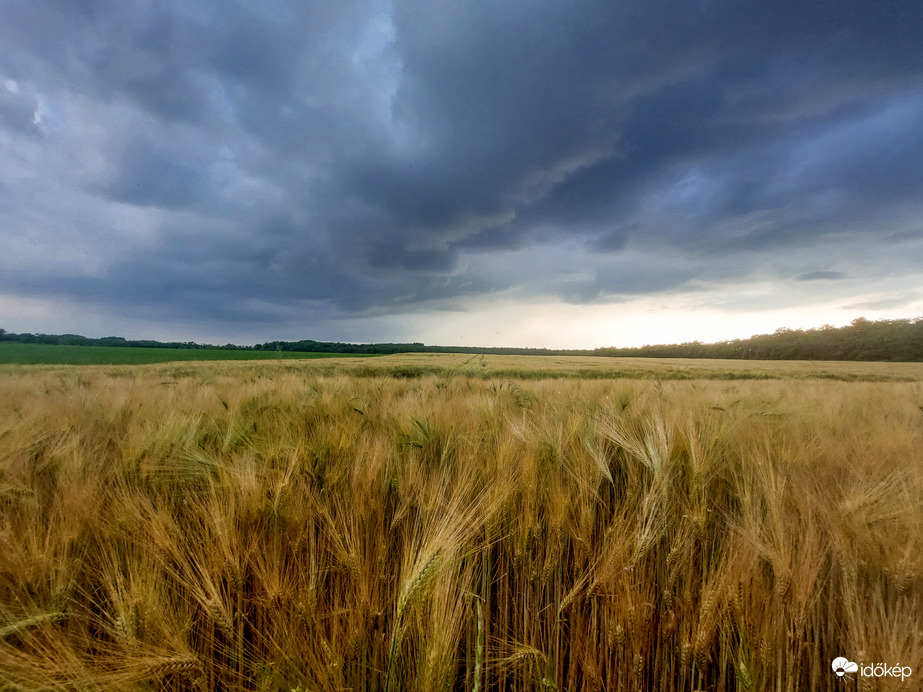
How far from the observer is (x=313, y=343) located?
68562 mm

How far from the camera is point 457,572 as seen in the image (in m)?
1.13

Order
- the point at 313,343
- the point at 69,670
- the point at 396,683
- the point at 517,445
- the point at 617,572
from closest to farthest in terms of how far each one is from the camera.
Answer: the point at 69,670, the point at 396,683, the point at 617,572, the point at 517,445, the point at 313,343

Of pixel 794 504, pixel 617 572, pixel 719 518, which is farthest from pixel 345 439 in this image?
pixel 794 504

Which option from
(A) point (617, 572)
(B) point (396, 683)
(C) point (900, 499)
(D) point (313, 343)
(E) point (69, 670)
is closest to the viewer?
(E) point (69, 670)

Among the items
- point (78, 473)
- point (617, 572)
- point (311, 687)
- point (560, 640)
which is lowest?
point (560, 640)

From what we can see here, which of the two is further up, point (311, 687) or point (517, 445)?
point (517, 445)

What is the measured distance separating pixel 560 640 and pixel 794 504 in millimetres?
1119

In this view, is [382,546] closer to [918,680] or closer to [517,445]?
[517,445]

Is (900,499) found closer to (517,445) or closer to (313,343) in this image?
(517,445)

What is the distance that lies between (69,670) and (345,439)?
1.30 m

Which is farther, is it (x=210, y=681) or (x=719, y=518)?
(x=719, y=518)

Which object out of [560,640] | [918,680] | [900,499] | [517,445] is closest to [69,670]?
[560,640]

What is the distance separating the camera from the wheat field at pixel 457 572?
3.03ft

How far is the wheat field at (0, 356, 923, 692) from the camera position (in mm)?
923
